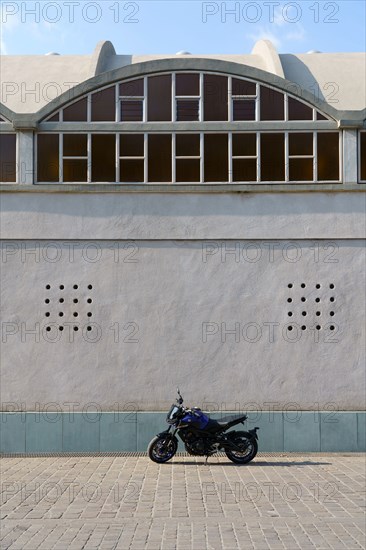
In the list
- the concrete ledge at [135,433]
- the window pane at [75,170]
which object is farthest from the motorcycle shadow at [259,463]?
the window pane at [75,170]

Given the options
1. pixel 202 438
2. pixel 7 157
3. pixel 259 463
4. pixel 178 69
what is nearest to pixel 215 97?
pixel 178 69

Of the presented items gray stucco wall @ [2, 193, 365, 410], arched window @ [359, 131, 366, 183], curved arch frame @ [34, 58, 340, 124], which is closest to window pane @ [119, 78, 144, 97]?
curved arch frame @ [34, 58, 340, 124]

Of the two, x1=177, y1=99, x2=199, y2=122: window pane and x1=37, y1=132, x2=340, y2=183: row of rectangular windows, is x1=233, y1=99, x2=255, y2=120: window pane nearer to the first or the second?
x1=37, y1=132, x2=340, y2=183: row of rectangular windows

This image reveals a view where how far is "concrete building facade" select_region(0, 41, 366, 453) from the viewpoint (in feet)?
53.3

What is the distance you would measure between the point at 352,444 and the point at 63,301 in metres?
6.64

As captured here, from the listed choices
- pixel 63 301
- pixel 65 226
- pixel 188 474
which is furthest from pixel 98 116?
pixel 188 474

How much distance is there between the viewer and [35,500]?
11.3 metres

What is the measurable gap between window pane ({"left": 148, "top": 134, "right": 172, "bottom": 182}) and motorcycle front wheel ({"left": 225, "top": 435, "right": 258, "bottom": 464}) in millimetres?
5647

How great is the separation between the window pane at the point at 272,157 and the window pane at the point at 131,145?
2.60 m

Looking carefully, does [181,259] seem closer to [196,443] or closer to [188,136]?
[188,136]

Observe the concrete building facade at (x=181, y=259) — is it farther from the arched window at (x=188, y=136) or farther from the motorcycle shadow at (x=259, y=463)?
the motorcycle shadow at (x=259, y=463)

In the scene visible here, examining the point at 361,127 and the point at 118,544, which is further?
the point at 361,127

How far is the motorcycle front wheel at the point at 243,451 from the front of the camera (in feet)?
48.6

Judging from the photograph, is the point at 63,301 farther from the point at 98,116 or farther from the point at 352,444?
the point at 352,444
